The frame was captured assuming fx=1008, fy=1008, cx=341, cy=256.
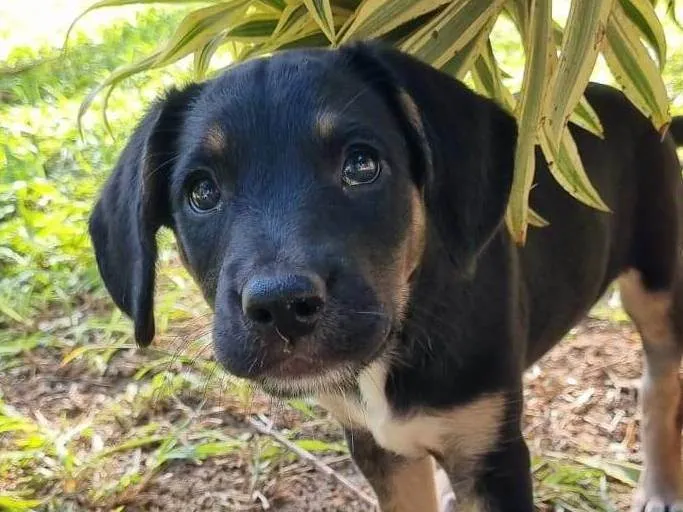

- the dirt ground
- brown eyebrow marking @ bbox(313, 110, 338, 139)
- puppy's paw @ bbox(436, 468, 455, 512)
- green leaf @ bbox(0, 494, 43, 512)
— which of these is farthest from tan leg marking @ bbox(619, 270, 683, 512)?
green leaf @ bbox(0, 494, 43, 512)

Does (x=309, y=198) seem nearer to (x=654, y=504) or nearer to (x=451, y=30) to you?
(x=451, y=30)

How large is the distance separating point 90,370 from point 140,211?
164cm

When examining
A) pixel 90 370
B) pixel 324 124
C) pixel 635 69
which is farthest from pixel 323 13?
pixel 90 370

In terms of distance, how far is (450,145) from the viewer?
1.99 meters

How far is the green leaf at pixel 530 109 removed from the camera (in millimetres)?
2176

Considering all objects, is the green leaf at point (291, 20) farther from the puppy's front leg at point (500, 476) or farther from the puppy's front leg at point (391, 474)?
the puppy's front leg at point (500, 476)

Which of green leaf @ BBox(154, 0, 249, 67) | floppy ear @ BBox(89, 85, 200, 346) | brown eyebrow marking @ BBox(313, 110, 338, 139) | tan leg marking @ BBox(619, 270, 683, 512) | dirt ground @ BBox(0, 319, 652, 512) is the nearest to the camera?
brown eyebrow marking @ BBox(313, 110, 338, 139)

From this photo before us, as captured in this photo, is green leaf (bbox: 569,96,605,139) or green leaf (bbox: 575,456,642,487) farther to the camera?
green leaf (bbox: 575,456,642,487)

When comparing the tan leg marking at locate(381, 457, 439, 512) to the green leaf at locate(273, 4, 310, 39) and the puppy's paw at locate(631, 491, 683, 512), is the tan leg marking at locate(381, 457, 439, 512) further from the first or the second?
the green leaf at locate(273, 4, 310, 39)

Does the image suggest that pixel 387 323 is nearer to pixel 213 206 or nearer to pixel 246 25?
pixel 213 206

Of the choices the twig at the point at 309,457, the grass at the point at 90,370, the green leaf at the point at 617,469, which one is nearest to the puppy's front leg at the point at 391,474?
the twig at the point at 309,457

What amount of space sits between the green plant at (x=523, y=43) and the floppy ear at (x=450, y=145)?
0.14 m

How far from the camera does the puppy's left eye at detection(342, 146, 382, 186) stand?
6.29ft

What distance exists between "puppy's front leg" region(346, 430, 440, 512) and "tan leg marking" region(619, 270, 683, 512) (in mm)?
682
